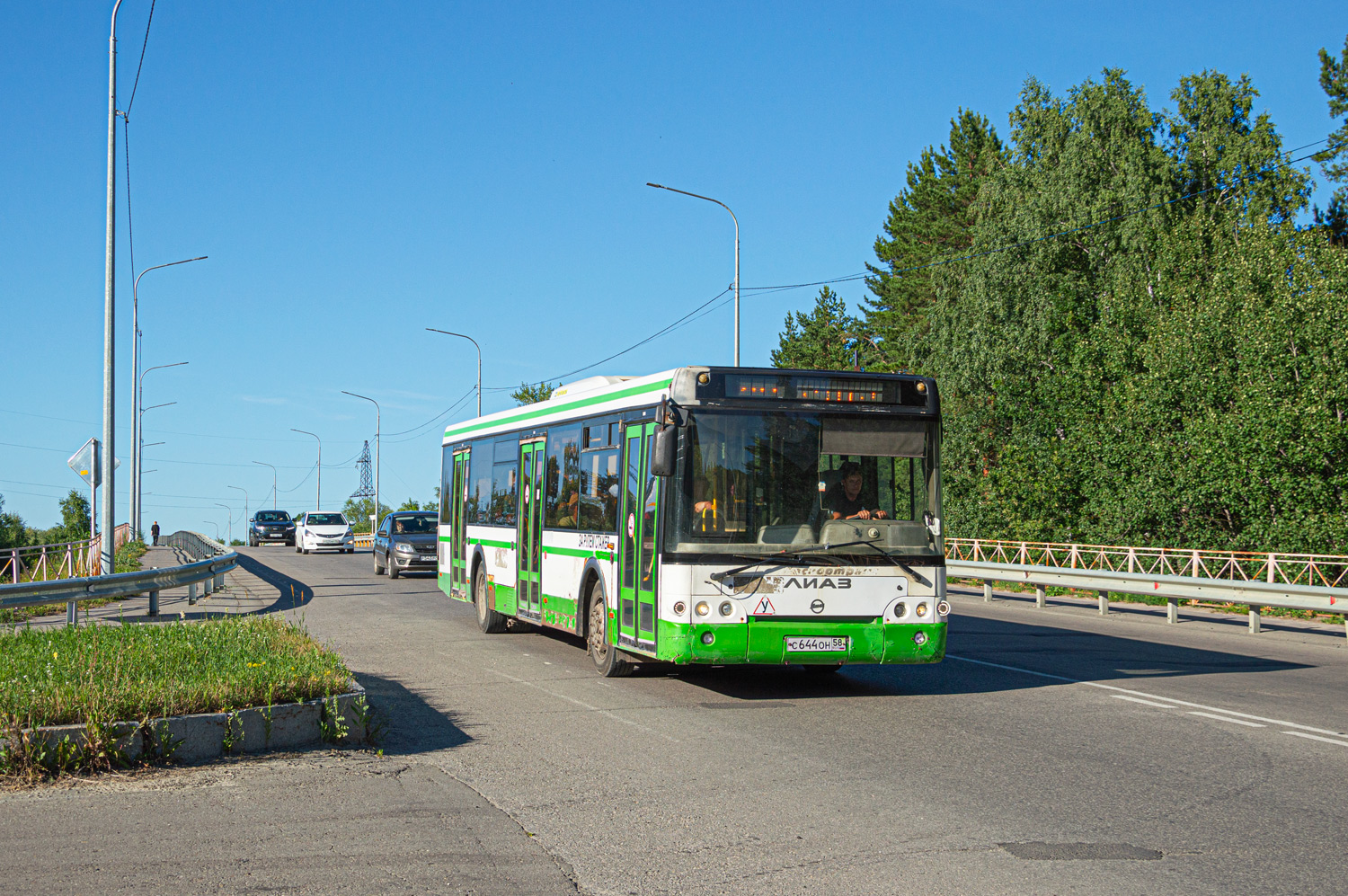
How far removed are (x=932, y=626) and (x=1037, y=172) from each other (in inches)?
1466

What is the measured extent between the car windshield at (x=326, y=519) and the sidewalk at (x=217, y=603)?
19.8 meters

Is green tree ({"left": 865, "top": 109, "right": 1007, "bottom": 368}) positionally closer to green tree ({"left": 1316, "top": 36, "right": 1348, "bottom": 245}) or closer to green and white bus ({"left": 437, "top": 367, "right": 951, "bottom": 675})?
green tree ({"left": 1316, "top": 36, "right": 1348, "bottom": 245})

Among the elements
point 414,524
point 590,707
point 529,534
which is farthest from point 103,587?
point 414,524

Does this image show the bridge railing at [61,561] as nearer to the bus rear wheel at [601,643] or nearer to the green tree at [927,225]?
the bus rear wheel at [601,643]

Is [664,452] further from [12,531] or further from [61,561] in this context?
[12,531]

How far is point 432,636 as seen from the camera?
15.8 meters

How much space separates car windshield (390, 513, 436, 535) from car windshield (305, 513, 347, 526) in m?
19.1

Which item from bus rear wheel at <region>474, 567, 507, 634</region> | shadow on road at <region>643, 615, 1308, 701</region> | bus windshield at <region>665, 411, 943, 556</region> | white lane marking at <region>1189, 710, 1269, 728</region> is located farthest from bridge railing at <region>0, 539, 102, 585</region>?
white lane marking at <region>1189, 710, 1269, 728</region>

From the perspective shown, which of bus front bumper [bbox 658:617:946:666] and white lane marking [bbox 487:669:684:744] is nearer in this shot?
white lane marking [bbox 487:669:684:744]

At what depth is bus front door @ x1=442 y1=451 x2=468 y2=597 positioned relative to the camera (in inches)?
703

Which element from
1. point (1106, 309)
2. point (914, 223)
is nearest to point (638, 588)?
point (1106, 309)

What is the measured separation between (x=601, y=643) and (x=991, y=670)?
406 centimetres

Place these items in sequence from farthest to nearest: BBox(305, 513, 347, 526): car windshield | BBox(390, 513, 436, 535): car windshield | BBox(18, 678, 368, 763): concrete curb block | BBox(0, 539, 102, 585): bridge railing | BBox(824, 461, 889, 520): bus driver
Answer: BBox(305, 513, 347, 526): car windshield, BBox(390, 513, 436, 535): car windshield, BBox(0, 539, 102, 585): bridge railing, BBox(824, 461, 889, 520): bus driver, BBox(18, 678, 368, 763): concrete curb block

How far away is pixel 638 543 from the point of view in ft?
36.0
